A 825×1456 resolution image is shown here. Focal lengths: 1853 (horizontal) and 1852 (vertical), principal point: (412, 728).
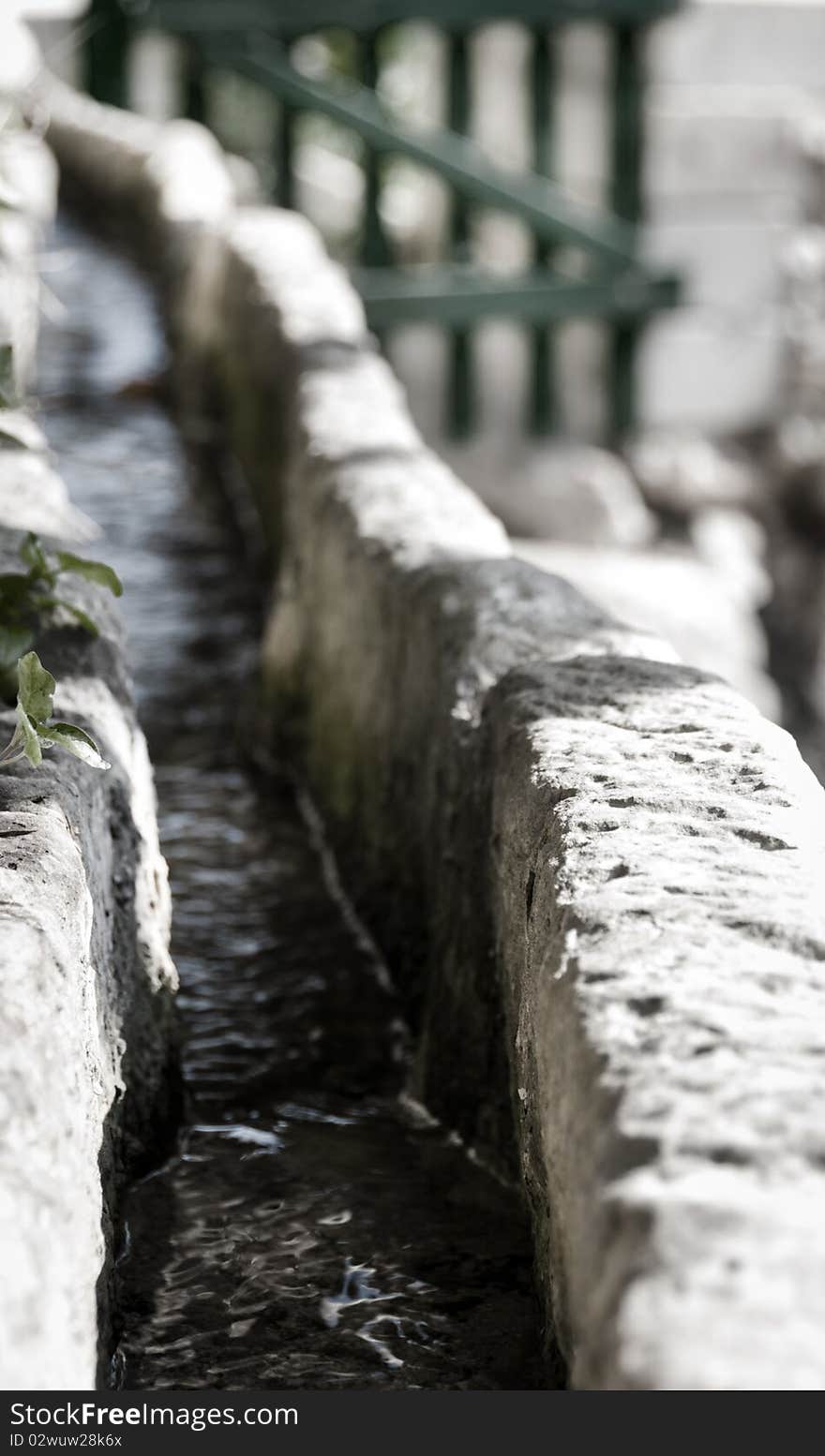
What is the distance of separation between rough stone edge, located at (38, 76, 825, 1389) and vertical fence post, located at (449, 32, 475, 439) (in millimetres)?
6159

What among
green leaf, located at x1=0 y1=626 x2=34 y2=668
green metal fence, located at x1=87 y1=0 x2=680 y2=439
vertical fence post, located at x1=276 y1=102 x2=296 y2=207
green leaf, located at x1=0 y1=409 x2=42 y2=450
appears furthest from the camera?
vertical fence post, located at x1=276 y1=102 x2=296 y2=207

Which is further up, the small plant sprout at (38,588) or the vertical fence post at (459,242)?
the vertical fence post at (459,242)

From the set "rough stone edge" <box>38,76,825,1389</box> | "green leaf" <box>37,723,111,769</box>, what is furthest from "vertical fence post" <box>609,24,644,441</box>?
"green leaf" <box>37,723,111,769</box>

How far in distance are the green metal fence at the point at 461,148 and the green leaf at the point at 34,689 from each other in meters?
7.12

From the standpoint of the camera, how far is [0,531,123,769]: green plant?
1.72 metres

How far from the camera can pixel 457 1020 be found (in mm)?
2180

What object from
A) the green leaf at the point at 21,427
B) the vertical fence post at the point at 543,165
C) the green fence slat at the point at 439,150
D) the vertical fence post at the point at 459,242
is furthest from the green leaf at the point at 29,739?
the vertical fence post at the point at 543,165

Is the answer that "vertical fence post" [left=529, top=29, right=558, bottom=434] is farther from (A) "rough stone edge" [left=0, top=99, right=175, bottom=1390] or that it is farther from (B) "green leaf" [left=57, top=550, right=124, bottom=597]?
(B) "green leaf" [left=57, top=550, right=124, bottom=597]

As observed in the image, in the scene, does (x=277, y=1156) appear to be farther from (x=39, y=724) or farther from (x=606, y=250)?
(x=606, y=250)

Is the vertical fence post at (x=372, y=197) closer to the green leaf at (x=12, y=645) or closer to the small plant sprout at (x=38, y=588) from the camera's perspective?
the small plant sprout at (x=38, y=588)

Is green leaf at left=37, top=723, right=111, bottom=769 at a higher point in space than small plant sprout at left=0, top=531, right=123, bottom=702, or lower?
lower

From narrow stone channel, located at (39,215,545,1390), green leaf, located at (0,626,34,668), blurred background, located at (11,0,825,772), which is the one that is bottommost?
narrow stone channel, located at (39,215,545,1390)

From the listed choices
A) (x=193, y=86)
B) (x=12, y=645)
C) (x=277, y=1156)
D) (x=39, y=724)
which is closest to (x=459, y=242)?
(x=193, y=86)

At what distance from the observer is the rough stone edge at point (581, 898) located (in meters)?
1.12
